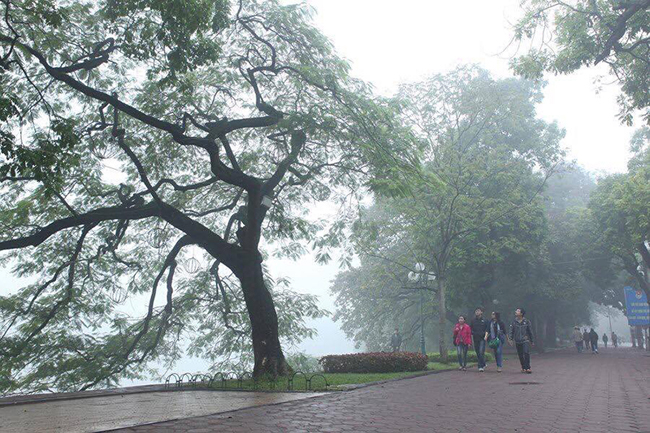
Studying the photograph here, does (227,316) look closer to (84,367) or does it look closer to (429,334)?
(84,367)

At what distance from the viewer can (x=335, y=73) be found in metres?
13.4

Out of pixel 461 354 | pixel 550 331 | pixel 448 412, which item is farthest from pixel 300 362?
pixel 550 331

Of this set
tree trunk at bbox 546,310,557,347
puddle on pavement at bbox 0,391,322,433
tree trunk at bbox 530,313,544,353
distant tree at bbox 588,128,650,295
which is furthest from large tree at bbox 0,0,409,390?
tree trunk at bbox 546,310,557,347

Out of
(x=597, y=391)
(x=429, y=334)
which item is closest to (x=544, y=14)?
(x=597, y=391)

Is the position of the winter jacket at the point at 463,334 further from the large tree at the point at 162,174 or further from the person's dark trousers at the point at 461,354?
the large tree at the point at 162,174

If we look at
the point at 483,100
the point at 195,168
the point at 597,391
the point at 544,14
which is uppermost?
the point at 483,100

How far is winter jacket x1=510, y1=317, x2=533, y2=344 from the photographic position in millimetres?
14859

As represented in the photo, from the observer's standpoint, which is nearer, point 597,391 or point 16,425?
point 16,425

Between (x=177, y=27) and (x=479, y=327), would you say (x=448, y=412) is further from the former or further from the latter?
(x=479, y=327)

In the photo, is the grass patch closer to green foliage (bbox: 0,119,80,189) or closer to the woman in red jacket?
the woman in red jacket

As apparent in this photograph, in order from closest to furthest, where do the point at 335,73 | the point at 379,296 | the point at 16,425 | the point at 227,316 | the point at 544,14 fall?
1. the point at 16,425
2. the point at 544,14
3. the point at 335,73
4. the point at 227,316
5. the point at 379,296

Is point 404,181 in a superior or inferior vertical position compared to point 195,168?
inferior

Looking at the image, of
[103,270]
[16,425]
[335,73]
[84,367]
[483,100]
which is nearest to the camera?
[16,425]

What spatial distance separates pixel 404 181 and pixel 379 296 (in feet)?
75.4
